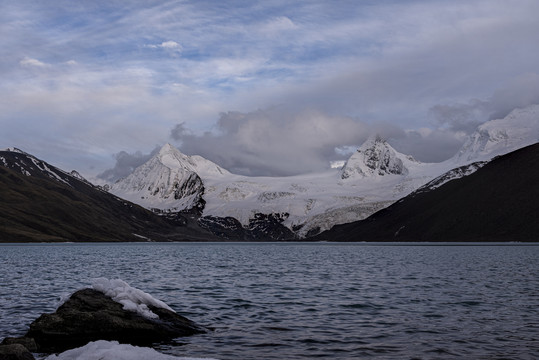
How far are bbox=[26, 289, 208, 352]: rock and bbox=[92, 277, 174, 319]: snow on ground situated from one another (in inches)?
15.0

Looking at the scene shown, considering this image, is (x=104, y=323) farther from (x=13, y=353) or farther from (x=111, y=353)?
(x=111, y=353)

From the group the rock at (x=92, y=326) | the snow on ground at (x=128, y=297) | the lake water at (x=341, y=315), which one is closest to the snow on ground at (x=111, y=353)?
the lake water at (x=341, y=315)

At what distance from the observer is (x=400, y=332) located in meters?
31.8

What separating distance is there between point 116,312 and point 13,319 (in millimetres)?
11006

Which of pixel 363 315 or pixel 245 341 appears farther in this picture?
pixel 363 315

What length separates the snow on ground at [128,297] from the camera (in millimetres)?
30672

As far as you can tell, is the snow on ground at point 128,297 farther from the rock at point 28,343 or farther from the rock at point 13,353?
the rock at point 13,353

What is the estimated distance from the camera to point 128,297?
3166cm

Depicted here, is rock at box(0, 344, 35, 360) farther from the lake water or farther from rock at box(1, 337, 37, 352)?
the lake water

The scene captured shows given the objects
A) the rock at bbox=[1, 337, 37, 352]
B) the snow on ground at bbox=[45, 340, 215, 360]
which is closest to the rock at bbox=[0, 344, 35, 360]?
the snow on ground at bbox=[45, 340, 215, 360]

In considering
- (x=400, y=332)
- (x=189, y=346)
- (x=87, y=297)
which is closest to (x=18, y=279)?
(x=87, y=297)

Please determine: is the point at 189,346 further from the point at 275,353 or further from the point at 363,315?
the point at 363,315

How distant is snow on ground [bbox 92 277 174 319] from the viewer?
3067cm

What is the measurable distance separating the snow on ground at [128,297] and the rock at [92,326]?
0.38m
